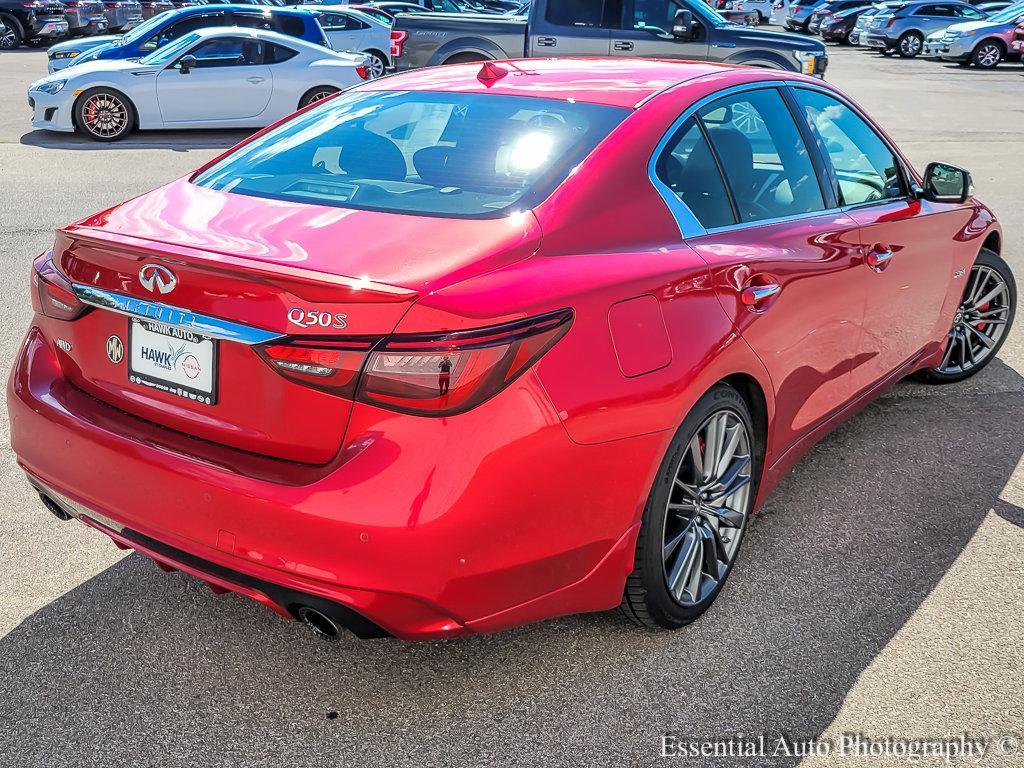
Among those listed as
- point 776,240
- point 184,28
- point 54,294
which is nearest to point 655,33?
point 184,28

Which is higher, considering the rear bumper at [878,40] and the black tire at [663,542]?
the rear bumper at [878,40]

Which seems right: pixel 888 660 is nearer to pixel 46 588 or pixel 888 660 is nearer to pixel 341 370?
pixel 341 370

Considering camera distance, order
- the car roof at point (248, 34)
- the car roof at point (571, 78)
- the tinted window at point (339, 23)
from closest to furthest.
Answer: the car roof at point (571, 78), the car roof at point (248, 34), the tinted window at point (339, 23)

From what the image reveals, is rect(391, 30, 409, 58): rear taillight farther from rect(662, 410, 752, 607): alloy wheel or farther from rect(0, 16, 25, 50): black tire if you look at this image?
rect(0, 16, 25, 50): black tire

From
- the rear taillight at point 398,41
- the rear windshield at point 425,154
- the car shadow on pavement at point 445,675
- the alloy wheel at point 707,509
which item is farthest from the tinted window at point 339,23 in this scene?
the alloy wheel at point 707,509

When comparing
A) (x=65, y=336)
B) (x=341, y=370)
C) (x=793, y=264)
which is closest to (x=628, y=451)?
(x=341, y=370)

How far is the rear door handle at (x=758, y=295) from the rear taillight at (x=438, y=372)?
1009mm

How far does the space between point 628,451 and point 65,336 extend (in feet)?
5.12

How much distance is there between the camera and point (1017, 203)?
10469 millimetres

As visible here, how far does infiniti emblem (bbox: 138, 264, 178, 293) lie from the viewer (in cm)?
255

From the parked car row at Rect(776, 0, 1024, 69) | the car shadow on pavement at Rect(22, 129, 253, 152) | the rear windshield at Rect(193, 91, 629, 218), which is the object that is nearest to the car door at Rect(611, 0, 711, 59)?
the car shadow on pavement at Rect(22, 129, 253, 152)

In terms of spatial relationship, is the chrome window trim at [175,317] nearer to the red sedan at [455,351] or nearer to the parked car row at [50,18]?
the red sedan at [455,351]

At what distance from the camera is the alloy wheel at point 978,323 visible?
5.31 meters

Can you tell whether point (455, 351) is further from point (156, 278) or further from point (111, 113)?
point (111, 113)
